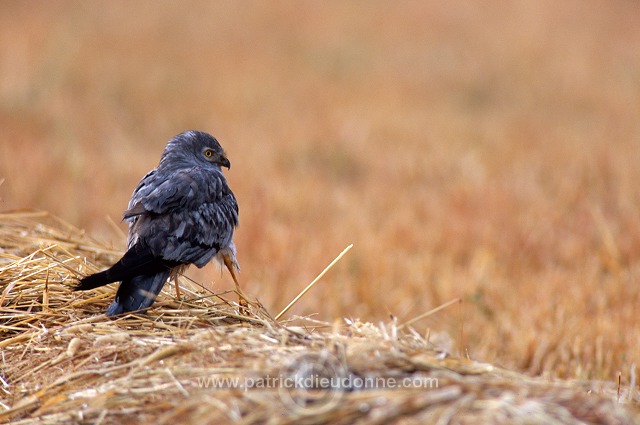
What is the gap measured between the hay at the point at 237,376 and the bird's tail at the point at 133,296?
0.05 m

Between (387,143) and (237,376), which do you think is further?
(387,143)

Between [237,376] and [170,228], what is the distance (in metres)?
1.26

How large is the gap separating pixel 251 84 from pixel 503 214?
675 cm

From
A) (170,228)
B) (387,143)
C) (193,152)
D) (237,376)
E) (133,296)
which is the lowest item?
(237,376)

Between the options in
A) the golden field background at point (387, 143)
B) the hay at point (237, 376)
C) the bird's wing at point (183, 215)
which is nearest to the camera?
the hay at point (237, 376)

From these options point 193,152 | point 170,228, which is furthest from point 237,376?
point 193,152

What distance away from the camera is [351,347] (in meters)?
2.81

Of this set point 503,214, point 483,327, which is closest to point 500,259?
point 503,214

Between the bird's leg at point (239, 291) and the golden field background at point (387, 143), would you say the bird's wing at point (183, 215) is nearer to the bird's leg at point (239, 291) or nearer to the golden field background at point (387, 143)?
the bird's leg at point (239, 291)

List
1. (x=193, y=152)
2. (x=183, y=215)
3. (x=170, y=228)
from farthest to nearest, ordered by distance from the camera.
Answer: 1. (x=193, y=152)
2. (x=183, y=215)
3. (x=170, y=228)

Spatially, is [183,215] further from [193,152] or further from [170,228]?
[193,152]

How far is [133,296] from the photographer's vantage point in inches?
138

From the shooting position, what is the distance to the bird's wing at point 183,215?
373 centimetres

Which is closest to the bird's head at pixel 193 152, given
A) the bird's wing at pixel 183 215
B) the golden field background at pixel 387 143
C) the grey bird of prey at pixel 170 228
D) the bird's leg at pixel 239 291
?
the grey bird of prey at pixel 170 228
